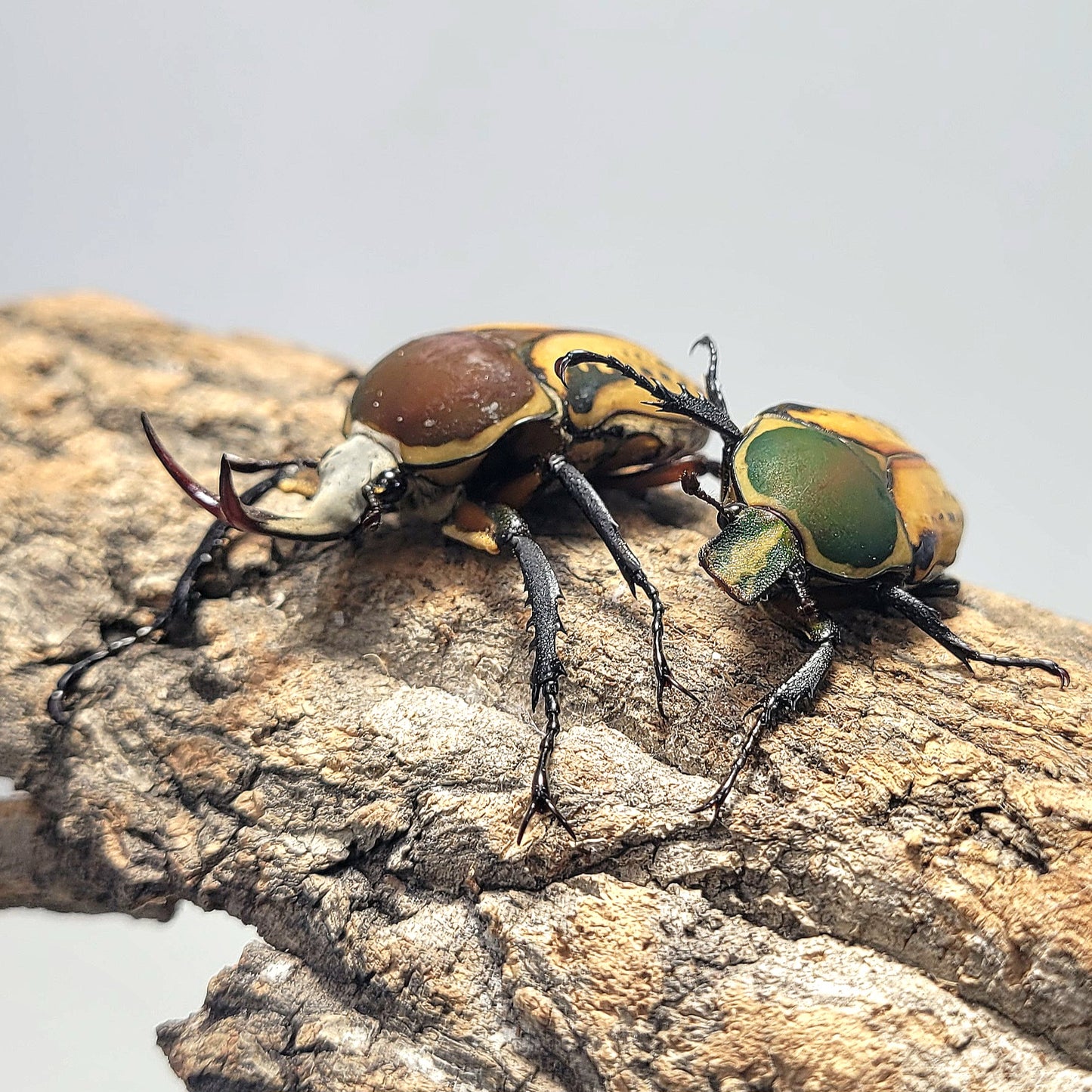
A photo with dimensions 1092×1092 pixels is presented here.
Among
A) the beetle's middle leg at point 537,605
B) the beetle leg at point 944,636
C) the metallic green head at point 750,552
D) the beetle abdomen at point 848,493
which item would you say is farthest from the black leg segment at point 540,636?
the beetle leg at point 944,636

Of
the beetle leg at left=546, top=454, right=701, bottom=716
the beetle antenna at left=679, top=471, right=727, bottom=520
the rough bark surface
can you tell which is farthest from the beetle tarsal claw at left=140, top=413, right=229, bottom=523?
the beetle antenna at left=679, top=471, right=727, bottom=520

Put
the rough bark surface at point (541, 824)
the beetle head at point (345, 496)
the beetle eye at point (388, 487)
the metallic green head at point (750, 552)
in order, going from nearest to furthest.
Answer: the rough bark surface at point (541, 824), the metallic green head at point (750, 552), the beetle head at point (345, 496), the beetle eye at point (388, 487)

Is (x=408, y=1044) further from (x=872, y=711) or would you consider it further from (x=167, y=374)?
(x=167, y=374)

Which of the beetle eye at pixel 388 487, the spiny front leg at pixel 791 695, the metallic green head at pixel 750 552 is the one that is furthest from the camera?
the beetle eye at pixel 388 487

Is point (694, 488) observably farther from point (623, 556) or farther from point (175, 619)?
point (175, 619)

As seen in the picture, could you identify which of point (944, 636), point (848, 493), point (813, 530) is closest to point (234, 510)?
point (813, 530)

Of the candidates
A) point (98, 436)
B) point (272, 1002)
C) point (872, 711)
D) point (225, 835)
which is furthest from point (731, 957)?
point (98, 436)

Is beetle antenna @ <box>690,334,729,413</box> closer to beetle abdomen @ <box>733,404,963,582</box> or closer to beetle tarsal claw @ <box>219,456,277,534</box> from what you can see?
beetle abdomen @ <box>733,404,963,582</box>

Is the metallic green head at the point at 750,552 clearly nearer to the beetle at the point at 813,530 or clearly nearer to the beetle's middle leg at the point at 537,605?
the beetle at the point at 813,530
